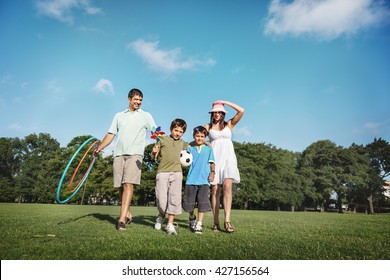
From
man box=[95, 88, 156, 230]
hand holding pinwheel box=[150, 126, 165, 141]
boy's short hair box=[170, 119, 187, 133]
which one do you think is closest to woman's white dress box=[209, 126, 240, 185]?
boy's short hair box=[170, 119, 187, 133]

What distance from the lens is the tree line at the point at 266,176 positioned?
51750mm

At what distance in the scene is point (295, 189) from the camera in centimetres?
5625

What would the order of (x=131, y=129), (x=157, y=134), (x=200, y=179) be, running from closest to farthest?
(x=157, y=134)
(x=200, y=179)
(x=131, y=129)

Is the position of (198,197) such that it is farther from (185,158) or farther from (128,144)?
(128,144)

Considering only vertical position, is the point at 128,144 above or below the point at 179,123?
below

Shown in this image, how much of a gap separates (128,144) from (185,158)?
1.30 metres

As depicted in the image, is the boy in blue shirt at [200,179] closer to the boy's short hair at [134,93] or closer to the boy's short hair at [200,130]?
the boy's short hair at [200,130]

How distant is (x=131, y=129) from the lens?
652cm

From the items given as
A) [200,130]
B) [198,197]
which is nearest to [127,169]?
[198,197]

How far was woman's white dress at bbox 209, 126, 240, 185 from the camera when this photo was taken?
664 centimetres

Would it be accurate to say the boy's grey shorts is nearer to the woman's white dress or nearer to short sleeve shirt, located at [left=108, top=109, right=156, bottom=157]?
the woman's white dress

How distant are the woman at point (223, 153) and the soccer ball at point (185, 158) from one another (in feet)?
2.50

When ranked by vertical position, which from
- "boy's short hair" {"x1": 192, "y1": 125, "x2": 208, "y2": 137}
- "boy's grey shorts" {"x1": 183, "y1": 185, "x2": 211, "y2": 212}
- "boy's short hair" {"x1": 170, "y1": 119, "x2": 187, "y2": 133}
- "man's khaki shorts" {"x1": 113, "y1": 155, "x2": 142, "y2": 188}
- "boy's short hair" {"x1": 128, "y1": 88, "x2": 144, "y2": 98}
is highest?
"boy's short hair" {"x1": 128, "y1": 88, "x2": 144, "y2": 98}

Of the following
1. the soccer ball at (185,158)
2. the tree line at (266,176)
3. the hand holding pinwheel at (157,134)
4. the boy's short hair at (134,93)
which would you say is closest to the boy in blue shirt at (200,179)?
the soccer ball at (185,158)
